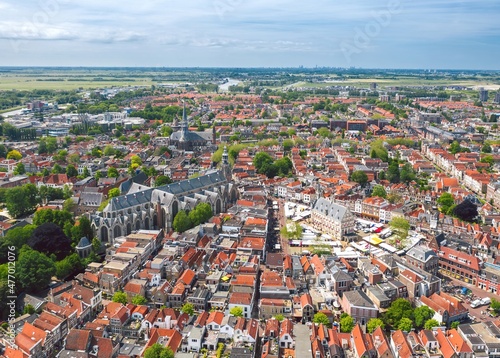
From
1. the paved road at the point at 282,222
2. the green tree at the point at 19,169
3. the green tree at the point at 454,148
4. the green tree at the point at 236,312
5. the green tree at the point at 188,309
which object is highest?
the green tree at the point at 454,148

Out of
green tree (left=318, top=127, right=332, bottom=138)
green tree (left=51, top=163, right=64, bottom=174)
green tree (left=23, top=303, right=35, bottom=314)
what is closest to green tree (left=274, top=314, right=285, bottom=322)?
green tree (left=23, top=303, right=35, bottom=314)

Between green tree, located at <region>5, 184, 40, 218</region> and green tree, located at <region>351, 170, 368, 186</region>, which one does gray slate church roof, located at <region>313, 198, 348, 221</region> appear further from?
green tree, located at <region>5, 184, 40, 218</region>

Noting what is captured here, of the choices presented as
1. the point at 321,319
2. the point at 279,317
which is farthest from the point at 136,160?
the point at 321,319

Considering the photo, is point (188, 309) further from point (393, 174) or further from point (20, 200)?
point (393, 174)

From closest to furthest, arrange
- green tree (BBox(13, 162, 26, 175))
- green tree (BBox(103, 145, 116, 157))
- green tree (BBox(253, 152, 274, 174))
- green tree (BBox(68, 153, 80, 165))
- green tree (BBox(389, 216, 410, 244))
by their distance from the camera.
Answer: green tree (BBox(389, 216, 410, 244)), green tree (BBox(13, 162, 26, 175)), green tree (BBox(253, 152, 274, 174)), green tree (BBox(68, 153, 80, 165)), green tree (BBox(103, 145, 116, 157))

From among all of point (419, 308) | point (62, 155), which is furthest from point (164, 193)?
point (62, 155)

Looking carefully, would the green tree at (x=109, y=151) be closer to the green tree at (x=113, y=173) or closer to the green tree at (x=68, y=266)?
the green tree at (x=113, y=173)

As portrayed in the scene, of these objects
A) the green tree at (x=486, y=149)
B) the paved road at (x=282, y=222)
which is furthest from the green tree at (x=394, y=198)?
the green tree at (x=486, y=149)
